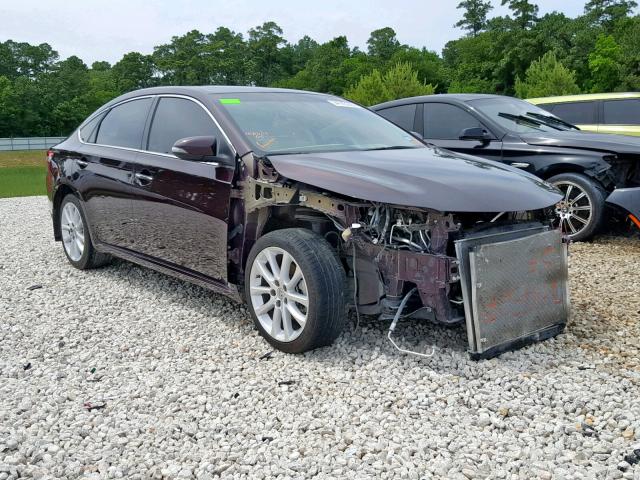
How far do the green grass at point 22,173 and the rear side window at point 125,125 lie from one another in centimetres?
1125

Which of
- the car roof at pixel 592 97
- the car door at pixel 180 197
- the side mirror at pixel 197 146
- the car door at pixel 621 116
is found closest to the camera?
the side mirror at pixel 197 146

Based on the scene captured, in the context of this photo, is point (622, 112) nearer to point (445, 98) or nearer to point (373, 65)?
point (445, 98)

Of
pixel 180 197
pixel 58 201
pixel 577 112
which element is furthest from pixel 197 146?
pixel 577 112

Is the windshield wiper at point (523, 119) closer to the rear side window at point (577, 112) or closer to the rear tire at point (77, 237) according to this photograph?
the rear side window at point (577, 112)

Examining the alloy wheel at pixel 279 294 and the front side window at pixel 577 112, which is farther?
the front side window at pixel 577 112

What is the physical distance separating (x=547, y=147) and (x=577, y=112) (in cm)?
327

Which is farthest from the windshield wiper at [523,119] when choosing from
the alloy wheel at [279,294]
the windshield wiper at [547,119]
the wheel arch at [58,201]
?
the wheel arch at [58,201]

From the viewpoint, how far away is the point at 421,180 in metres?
3.47

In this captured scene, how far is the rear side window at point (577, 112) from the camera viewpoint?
955cm

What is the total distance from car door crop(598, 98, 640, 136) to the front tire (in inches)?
282

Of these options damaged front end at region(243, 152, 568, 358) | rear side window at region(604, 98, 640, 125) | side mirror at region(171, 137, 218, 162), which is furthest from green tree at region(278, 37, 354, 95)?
damaged front end at region(243, 152, 568, 358)

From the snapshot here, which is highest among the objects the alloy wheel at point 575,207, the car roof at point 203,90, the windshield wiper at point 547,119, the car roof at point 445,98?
the car roof at point 203,90

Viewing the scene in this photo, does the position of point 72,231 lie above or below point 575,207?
above

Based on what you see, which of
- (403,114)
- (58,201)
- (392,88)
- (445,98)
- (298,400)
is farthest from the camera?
(392,88)
